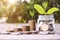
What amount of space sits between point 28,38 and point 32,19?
0.17 metres

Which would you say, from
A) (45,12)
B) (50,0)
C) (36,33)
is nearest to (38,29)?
(36,33)

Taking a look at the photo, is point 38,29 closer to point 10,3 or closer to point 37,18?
point 37,18

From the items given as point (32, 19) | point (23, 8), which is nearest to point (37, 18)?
point (32, 19)

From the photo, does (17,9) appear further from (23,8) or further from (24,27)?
(24,27)

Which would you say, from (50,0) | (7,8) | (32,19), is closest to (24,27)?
(32,19)

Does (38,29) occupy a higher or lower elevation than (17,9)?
lower

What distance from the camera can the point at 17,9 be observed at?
110 cm

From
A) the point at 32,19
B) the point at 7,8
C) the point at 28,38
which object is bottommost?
the point at 28,38

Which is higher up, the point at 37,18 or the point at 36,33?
the point at 37,18

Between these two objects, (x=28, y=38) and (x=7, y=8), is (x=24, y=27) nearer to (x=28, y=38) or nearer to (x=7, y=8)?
(x=28, y=38)

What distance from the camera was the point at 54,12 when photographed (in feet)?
3.57

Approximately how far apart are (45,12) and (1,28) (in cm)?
40

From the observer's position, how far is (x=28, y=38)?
42.0 inches

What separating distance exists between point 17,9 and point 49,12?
0.90 ft
